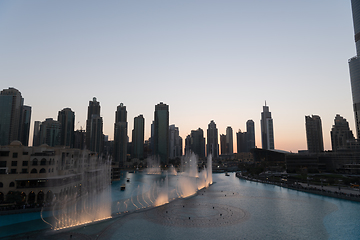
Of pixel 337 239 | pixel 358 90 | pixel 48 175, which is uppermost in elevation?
pixel 358 90

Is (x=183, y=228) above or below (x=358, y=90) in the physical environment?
below

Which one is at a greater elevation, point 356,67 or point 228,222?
point 356,67

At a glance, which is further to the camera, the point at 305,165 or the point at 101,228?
the point at 305,165

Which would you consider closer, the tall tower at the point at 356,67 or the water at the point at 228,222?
the water at the point at 228,222

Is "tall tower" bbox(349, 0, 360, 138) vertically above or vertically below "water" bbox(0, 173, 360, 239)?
above

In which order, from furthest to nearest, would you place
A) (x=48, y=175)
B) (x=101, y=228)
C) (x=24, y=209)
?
(x=48, y=175) → (x=24, y=209) → (x=101, y=228)

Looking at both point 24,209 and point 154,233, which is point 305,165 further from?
point 24,209

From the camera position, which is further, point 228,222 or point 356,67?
point 356,67

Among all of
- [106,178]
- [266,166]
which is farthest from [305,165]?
[106,178]

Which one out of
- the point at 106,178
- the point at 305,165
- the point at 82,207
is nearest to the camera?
the point at 82,207

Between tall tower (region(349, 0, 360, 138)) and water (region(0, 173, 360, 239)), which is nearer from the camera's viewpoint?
water (region(0, 173, 360, 239))

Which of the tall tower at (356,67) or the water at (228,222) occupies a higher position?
the tall tower at (356,67)
